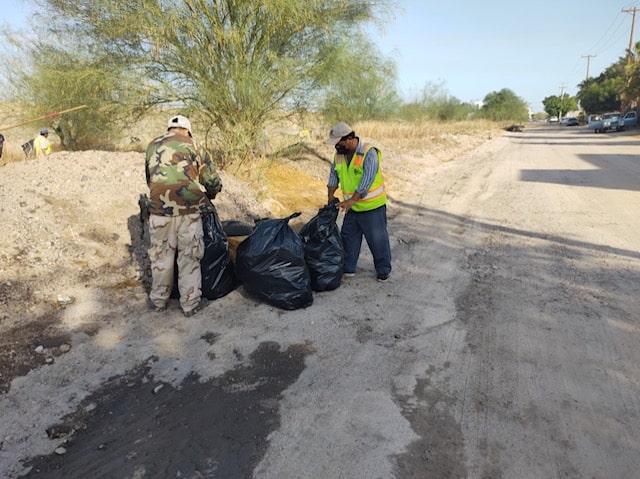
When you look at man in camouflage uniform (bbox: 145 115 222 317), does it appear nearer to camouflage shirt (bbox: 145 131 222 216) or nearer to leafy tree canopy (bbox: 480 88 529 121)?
camouflage shirt (bbox: 145 131 222 216)

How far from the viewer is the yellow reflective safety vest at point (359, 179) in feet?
14.1

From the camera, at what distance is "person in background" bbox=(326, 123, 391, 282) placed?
13.9ft

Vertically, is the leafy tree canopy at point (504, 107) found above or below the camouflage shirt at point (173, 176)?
above

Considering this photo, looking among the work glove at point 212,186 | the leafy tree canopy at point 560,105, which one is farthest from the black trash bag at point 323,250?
the leafy tree canopy at point 560,105

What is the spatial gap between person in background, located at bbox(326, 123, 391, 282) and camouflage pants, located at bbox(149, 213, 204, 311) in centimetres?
148

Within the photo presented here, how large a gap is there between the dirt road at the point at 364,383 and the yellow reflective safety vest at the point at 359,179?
0.86m

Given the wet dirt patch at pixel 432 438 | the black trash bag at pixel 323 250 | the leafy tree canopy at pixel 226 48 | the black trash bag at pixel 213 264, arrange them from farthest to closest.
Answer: the leafy tree canopy at pixel 226 48 → the black trash bag at pixel 323 250 → the black trash bag at pixel 213 264 → the wet dirt patch at pixel 432 438

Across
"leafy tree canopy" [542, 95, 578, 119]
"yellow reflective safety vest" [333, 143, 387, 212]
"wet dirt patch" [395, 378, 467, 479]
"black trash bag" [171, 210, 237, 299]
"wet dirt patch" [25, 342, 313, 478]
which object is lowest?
"wet dirt patch" [395, 378, 467, 479]

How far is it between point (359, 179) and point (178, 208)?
1.80 m

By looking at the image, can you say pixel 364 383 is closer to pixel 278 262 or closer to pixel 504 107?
pixel 278 262

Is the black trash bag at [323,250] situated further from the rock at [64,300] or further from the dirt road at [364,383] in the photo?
the rock at [64,300]

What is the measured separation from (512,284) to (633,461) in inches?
94.1

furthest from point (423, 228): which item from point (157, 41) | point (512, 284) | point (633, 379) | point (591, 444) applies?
point (157, 41)

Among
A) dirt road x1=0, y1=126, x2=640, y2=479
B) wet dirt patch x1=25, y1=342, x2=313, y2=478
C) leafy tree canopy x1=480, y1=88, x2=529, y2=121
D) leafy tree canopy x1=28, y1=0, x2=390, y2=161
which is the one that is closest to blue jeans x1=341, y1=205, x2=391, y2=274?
dirt road x1=0, y1=126, x2=640, y2=479
